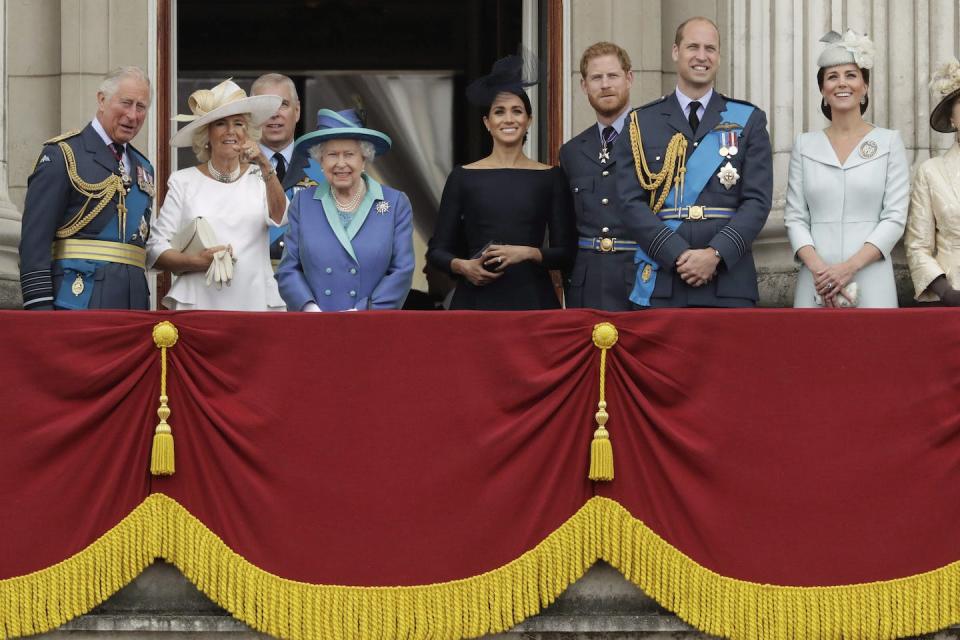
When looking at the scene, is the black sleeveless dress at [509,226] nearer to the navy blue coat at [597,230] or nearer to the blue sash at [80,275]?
the navy blue coat at [597,230]

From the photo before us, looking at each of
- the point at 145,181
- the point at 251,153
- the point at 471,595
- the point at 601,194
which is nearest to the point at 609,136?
the point at 601,194

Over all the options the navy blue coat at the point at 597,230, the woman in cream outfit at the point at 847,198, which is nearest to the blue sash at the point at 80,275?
the navy blue coat at the point at 597,230

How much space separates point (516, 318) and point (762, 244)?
2.31 metres

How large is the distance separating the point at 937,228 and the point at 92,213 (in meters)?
3.46

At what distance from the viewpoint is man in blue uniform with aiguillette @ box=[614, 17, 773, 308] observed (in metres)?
7.64

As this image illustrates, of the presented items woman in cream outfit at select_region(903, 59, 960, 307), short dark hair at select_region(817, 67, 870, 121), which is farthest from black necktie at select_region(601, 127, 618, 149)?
woman in cream outfit at select_region(903, 59, 960, 307)

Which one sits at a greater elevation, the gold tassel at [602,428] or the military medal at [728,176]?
the military medal at [728,176]

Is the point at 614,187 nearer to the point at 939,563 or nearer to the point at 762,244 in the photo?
the point at 762,244

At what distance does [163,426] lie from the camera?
705cm

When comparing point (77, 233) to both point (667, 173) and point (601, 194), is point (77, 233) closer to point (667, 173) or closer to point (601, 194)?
point (601, 194)

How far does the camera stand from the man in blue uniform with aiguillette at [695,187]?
7637 mm

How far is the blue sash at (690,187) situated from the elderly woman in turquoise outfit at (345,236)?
933 mm

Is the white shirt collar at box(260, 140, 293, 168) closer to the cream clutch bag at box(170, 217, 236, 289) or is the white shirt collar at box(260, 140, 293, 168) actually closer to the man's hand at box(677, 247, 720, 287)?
the cream clutch bag at box(170, 217, 236, 289)

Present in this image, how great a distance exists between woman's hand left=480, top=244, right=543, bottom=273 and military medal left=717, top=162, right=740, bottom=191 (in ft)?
2.85
